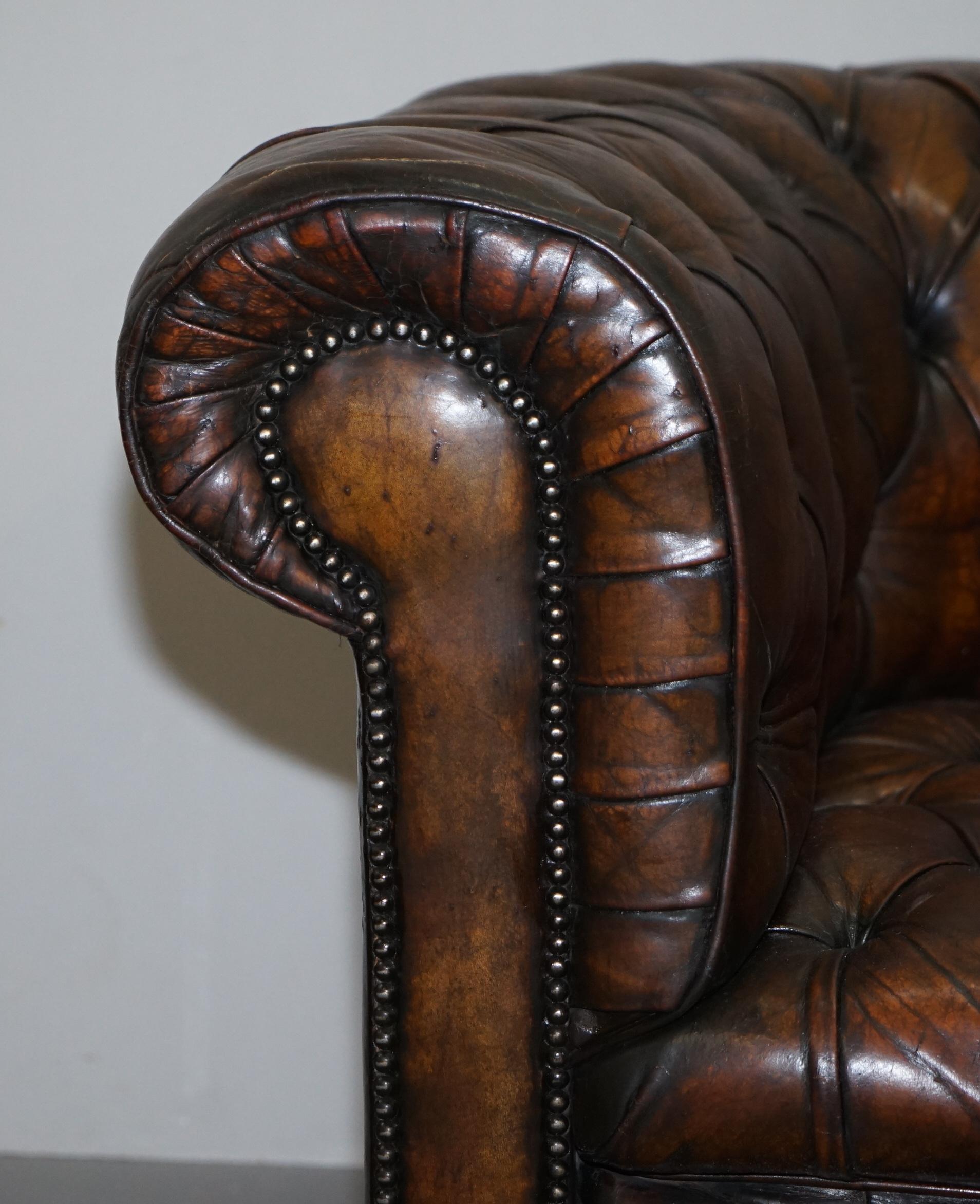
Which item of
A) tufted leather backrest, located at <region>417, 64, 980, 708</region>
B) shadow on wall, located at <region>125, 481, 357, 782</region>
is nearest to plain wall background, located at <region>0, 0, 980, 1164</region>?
shadow on wall, located at <region>125, 481, 357, 782</region>

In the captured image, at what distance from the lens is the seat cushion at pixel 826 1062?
61cm

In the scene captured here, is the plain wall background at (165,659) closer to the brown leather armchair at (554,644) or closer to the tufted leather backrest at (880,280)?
the tufted leather backrest at (880,280)

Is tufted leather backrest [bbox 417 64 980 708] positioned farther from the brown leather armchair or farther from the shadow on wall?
the shadow on wall

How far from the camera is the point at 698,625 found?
0.62m

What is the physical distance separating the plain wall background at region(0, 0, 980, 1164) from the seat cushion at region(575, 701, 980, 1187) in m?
0.75

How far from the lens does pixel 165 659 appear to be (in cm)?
138

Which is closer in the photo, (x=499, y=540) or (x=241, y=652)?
(x=499, y=540)

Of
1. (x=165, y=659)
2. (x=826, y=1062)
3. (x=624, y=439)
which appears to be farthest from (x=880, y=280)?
(x=165, y=659)

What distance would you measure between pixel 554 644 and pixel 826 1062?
0.79ft

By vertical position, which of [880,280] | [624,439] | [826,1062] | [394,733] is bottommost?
[826,1062]

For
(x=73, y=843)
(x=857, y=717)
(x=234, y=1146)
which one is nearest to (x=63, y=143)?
(x=73, y=843)

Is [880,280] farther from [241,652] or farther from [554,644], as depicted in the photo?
[241,652]

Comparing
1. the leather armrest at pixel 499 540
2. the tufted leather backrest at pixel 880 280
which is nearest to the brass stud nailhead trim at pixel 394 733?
the leather armrest at pixel 499 540

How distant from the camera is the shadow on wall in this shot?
4.51 feet
